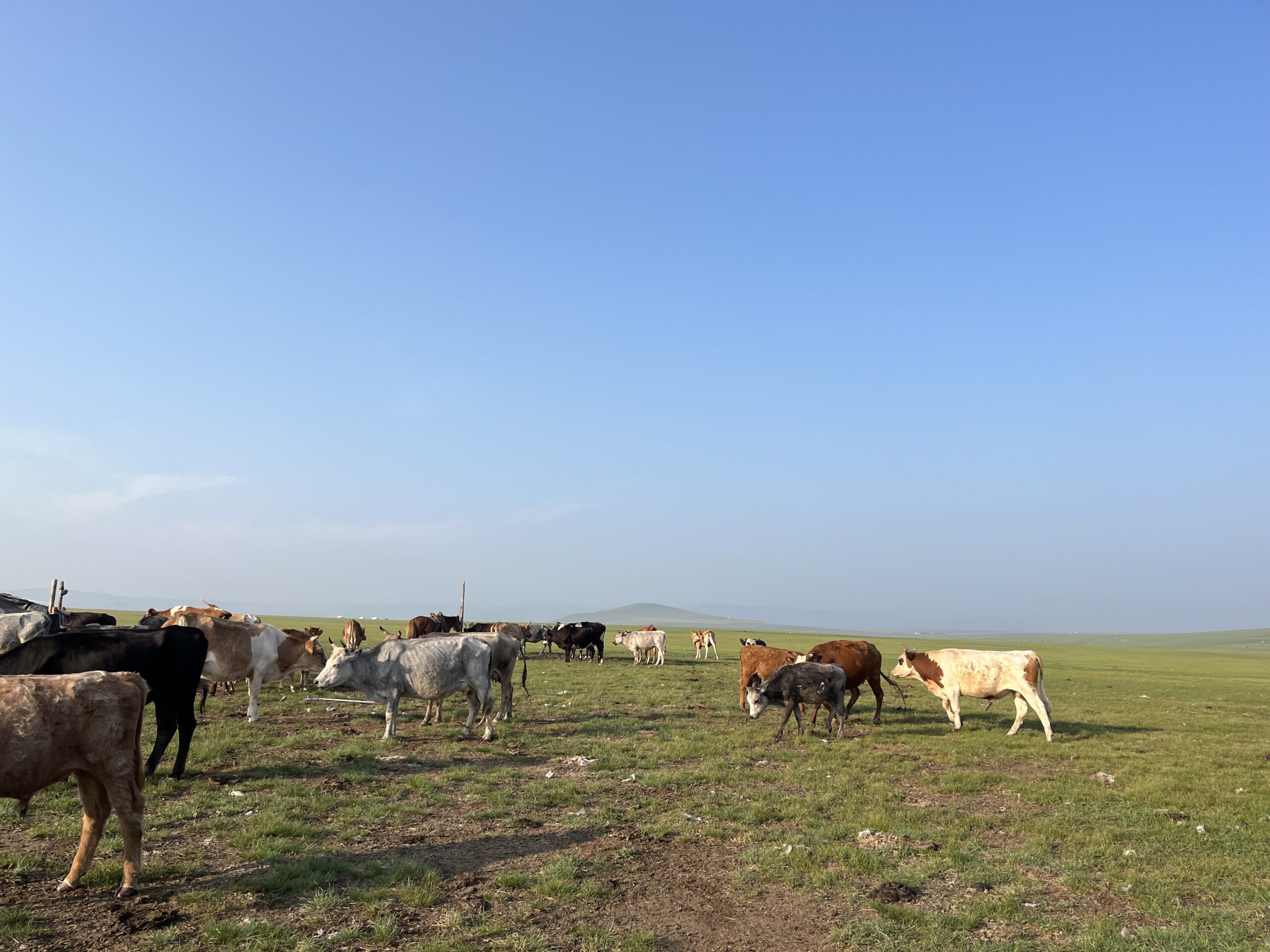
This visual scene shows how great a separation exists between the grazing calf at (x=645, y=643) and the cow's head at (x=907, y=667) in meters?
19.1

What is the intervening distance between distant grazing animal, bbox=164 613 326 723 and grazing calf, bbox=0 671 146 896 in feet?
29.3

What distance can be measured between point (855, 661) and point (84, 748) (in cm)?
1607

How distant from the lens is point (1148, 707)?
79.4 feet

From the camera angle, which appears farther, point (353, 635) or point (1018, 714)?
point (353, 635)

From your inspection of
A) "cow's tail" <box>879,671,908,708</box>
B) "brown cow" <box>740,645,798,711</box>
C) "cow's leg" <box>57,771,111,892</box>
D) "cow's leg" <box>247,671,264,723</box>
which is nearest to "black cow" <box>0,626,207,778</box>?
"cow's leg" <box>57,771,111,892</box>

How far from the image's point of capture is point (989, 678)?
1697 cm

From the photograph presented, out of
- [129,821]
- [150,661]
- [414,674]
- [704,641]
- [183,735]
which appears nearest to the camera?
[129,821]

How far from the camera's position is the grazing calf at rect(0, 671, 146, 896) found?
6.32 m

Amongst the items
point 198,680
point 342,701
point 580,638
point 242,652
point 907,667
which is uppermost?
point 198,680

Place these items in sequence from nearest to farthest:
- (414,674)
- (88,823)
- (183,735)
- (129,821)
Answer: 1. (129,821)
2. (88,823)
3. (183,735)
4. (414,674)

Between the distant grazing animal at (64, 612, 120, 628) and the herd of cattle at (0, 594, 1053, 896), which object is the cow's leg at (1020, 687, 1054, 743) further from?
the distant grazing animal at (64, 612, 120, 628)

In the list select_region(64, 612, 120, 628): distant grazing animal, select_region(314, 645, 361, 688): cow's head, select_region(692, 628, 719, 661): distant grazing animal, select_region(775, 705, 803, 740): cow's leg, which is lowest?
select_region(692, 628, 719, 661): distant grazing animal

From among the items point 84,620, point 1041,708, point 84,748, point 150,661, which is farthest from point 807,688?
point 84,620

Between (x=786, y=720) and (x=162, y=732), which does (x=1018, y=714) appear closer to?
(x=786, y=720)
